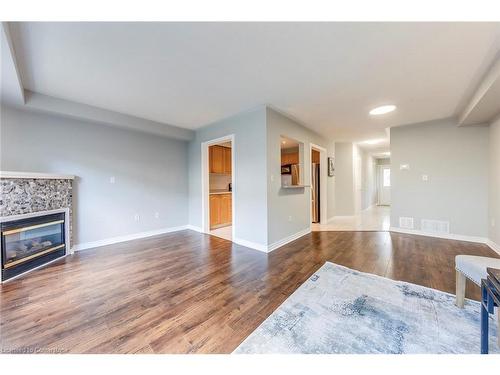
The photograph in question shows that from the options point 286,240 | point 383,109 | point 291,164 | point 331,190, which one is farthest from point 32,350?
point 331,190

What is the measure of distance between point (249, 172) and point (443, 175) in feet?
12.9

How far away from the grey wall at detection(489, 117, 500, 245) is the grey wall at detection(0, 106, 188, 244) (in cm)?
591

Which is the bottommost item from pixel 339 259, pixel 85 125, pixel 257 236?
pixel 339 259

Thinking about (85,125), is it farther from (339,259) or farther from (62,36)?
(339,259)

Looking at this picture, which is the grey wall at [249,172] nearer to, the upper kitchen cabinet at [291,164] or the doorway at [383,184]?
the upper kitchen cabinet at [291,164]

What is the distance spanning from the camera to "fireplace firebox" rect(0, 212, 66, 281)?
2322 mm

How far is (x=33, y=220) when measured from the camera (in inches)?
103

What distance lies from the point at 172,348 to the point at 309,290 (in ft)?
4.41

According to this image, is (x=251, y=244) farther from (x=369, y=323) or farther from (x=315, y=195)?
(x=315, y=195)

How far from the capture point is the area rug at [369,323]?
A: 129 centimetres

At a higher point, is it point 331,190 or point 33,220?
point 331,190
